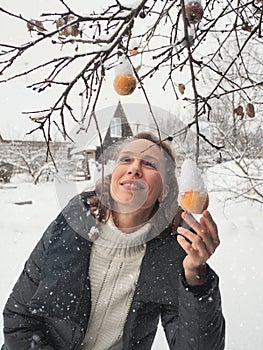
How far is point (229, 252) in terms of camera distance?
582 centimetres

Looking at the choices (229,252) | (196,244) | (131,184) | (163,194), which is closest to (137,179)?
(131,184)

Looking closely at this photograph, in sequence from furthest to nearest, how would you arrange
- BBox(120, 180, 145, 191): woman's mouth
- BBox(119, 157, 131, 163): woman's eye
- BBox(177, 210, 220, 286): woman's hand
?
BBox(119, 157, 131, 163): woman's eye, BBox(120, 180, 145, 191): woman's mouth, BBox(177, 210, 220, 286): woman's hand

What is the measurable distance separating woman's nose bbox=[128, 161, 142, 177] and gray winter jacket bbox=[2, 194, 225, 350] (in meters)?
0.23

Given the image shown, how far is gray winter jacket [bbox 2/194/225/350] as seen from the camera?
145cm

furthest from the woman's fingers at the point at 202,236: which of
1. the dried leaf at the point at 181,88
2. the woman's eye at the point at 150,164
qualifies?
the dried leaf at the point at 181,88

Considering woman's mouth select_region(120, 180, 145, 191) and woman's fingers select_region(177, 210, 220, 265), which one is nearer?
woman's fingers select_region(177, 210, 220, 265)

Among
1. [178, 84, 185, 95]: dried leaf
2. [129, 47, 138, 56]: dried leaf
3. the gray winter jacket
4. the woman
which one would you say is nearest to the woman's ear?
the woman

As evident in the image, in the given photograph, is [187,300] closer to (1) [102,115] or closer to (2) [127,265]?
(2) [127,265]

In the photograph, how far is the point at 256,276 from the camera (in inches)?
194

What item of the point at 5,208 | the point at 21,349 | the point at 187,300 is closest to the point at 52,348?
the point at 21,349

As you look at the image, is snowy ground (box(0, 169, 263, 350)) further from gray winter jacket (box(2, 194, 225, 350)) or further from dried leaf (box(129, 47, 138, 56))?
dried leaf (box(129, 47, 138, 56))

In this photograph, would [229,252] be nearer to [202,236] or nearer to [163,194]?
[163,194]

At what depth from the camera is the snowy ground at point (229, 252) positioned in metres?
3.62

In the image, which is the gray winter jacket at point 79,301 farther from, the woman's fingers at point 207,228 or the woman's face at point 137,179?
the woman's fingers at point 207,228
